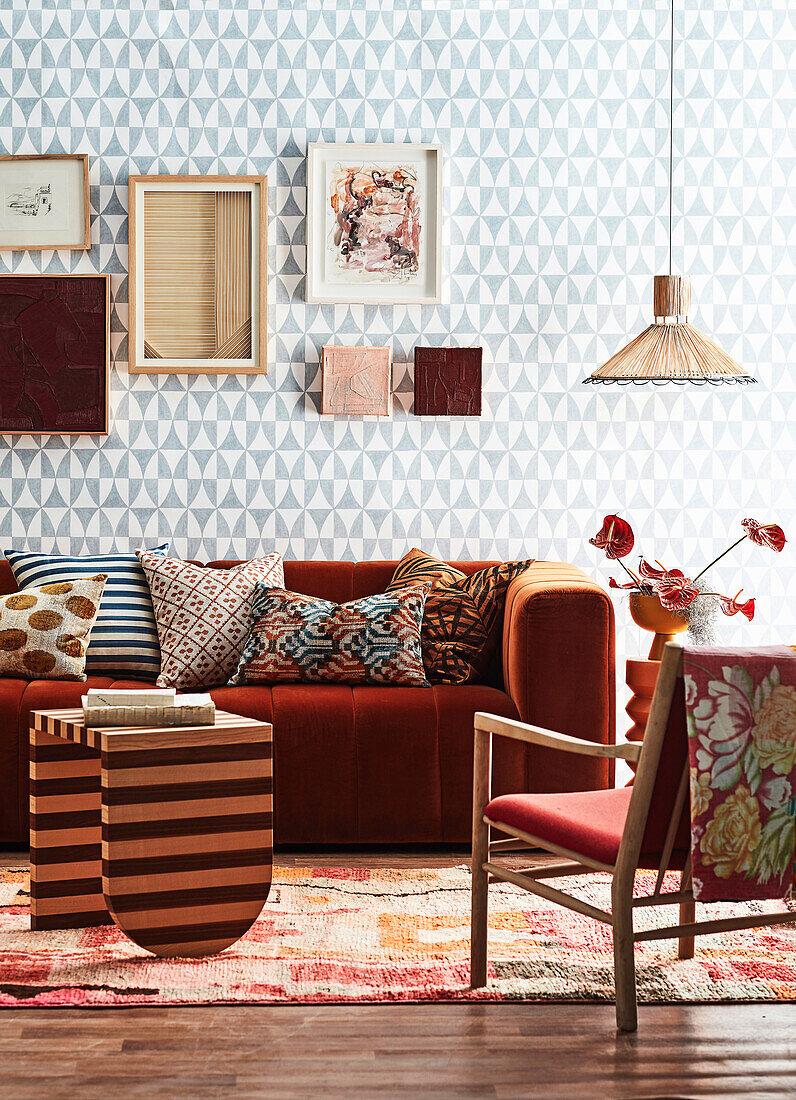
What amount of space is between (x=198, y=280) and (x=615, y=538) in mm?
1782

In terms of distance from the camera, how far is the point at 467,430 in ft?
13.3

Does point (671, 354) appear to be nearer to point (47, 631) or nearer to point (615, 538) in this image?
point (615, 538)

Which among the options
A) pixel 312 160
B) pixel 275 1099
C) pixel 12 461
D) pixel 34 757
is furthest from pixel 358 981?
pixel 312 160

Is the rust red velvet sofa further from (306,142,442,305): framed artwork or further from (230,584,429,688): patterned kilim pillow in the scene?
(306,142,442,305): framed artwork

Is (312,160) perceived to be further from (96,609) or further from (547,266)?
(96,609)

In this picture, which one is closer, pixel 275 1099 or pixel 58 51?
pixel 275 1099

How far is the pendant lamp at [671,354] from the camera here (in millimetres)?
3697

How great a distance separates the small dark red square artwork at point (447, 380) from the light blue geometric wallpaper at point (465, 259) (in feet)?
0.21

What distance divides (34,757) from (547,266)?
2519 millimetres

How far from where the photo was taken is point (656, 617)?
11.2 ft

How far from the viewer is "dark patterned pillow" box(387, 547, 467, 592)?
359 cm

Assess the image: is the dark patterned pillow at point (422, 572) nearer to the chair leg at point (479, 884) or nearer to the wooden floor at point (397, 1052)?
the chair leg at point (479, 884)

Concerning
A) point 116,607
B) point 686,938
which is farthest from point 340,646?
point 686,938

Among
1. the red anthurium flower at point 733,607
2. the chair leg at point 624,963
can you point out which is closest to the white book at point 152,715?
the chair leg at point 624,963
